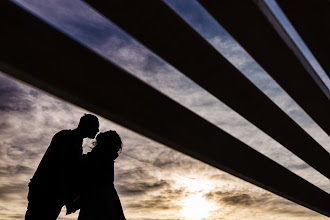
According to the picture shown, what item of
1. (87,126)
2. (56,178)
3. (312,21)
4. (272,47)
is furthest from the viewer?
(272,47)

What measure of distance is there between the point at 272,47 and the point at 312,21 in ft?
3.21

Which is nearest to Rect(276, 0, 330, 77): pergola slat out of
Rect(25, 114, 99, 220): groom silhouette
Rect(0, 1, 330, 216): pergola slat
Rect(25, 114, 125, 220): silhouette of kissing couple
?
Rect(0, 1, 330, 216): pergola slat

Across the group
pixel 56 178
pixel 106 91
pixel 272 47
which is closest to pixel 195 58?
pixel 272 47

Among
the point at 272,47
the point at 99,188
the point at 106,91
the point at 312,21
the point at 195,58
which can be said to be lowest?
the point at 99,188

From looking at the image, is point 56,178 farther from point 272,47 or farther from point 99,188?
point 272,47

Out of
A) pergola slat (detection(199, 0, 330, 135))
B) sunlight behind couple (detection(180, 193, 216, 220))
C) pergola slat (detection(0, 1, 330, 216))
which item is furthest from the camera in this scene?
sunlight behind couple (detection(180, 193, 216, 220))

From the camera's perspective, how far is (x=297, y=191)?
1433cm

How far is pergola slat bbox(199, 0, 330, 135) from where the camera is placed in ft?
20.6

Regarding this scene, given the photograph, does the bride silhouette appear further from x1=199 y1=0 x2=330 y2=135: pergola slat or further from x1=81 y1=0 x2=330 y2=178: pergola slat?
x1=199 y1=0 x2=330 y2=135: pergola slat

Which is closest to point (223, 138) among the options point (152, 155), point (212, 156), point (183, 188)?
point (212, 156)

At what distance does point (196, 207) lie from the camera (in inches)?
642

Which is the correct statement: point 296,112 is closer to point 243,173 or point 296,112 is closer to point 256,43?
point 243,173

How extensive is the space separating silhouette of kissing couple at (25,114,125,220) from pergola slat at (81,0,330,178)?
90.9 inches

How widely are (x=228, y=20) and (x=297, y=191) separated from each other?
Answer: 425 inches
